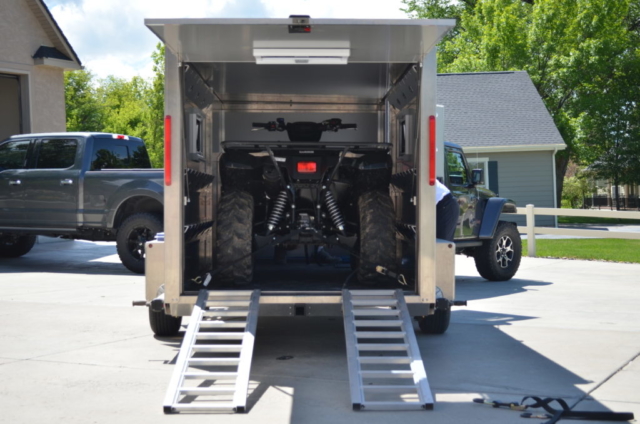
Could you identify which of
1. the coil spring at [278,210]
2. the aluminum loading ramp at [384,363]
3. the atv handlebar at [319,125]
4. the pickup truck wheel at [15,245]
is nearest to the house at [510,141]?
the pickup truck wheel at [15,245]

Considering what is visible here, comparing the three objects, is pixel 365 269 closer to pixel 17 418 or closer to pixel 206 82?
pixel 206 82

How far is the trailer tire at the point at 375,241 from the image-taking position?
737 centimetres

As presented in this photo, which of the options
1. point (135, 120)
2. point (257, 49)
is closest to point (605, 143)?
point (257, 49)

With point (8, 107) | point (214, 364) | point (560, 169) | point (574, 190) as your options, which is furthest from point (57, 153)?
point (574, 190)

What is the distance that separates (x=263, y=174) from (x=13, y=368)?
283 cm

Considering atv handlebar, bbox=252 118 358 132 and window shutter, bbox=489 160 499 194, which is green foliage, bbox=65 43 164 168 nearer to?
window shutter, bbox=489 160 499 194

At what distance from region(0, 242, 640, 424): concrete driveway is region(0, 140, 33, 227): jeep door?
9.58 feet

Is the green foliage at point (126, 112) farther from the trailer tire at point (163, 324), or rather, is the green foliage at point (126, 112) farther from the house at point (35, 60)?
the trailer tire at point (163, 324)

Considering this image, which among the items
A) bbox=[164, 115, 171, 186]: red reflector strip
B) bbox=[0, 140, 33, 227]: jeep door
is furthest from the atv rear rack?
bbox=[0, 140, 33, 227]: jeep door

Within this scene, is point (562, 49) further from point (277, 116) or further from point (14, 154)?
point (277, 116)

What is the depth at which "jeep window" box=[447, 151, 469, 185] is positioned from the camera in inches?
489

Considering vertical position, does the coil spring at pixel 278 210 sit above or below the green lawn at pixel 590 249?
above

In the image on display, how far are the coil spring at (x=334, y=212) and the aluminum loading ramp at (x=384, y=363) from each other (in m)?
1.38

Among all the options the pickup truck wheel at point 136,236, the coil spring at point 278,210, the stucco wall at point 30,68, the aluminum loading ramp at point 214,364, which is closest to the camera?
the aluminum loading ramp at point 214,364
